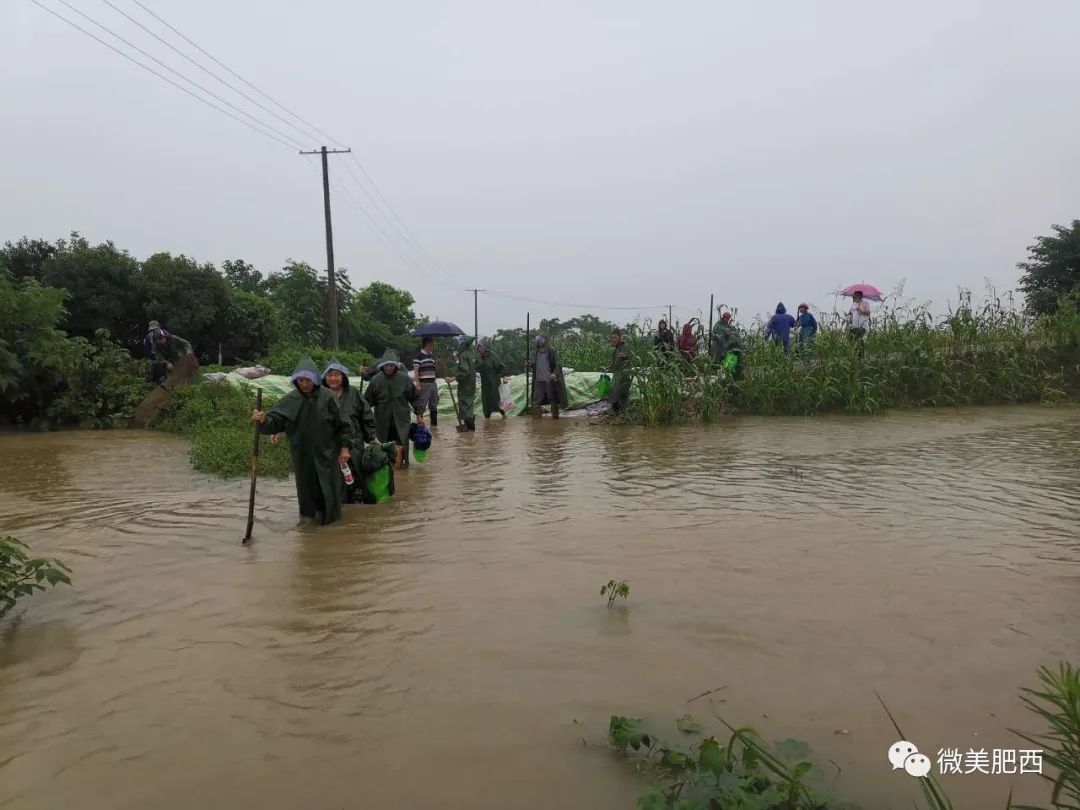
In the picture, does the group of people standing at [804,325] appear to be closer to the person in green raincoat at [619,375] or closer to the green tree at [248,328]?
the person in green raincoat at [619,375]

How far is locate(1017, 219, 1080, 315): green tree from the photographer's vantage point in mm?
25281

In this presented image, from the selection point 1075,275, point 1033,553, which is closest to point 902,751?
point 1033,553

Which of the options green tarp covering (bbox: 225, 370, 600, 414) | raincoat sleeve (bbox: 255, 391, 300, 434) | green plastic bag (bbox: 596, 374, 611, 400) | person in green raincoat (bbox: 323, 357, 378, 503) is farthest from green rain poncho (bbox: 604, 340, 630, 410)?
raincoat sleeve (bbox: 255, 391, 300, 434)

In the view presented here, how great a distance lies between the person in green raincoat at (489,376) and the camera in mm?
13672

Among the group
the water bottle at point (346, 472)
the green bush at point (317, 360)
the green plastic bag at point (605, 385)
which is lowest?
the water bottle at point (346, 472)

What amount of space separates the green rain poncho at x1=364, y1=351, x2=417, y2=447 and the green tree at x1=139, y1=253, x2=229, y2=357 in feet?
52.1

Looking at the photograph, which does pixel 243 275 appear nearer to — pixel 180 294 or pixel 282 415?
pixel 180 294

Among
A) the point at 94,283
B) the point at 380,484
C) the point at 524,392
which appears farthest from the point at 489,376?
the point at 94,283

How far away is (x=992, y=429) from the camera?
1115 centimetres

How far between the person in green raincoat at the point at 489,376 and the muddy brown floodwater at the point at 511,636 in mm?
6437

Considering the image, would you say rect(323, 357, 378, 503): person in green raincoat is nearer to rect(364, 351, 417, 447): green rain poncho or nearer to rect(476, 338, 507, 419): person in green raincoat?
rect(364, 351, 417, 447): green rain poncho

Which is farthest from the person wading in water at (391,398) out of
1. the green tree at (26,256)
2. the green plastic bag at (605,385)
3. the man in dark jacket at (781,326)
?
the green tree at (26,256)

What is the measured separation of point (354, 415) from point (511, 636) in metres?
4.03

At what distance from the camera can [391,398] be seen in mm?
8867
